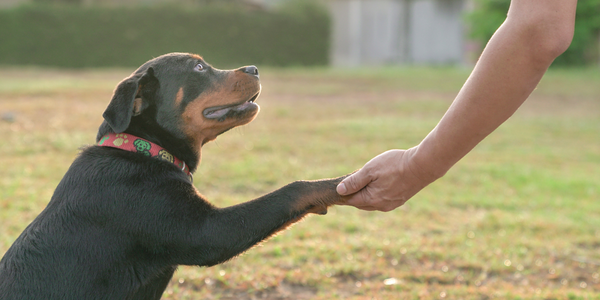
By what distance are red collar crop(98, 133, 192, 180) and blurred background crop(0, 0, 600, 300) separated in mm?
1213

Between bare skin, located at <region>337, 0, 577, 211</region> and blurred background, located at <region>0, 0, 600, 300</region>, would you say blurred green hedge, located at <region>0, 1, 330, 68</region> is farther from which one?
bare skin, located at <region>337, 0, 577, 211</region>

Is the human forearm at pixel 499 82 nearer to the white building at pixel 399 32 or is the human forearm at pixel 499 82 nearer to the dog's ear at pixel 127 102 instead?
the dog's ear at pixel 127 102

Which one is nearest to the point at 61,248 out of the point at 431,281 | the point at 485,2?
the point at 431,281

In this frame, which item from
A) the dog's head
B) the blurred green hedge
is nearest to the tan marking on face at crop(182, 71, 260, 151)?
the dog's head

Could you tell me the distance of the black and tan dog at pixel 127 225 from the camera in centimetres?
257

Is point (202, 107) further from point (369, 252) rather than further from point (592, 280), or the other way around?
point (592, 280)

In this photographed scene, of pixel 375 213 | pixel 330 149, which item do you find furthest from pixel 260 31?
pixel 375 213

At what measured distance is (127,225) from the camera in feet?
8.59

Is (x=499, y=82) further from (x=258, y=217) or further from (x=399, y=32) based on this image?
(x=399, y=32)

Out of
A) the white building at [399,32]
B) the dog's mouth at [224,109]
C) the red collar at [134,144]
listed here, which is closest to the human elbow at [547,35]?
the dog's mouth at [224,109]

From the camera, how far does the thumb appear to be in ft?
9.18

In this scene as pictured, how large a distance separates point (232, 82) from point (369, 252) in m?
2.22

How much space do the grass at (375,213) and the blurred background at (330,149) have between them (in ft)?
0.08

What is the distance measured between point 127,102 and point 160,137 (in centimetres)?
32
